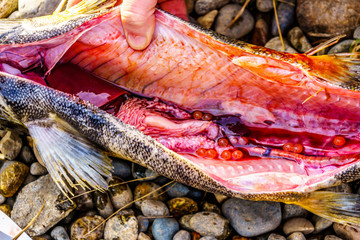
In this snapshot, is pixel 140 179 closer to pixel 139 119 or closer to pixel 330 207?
pixel 139 119

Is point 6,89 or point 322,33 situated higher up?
point 6,89

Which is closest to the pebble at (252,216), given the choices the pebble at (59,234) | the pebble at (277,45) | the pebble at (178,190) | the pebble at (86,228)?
the pebble at (178,190)

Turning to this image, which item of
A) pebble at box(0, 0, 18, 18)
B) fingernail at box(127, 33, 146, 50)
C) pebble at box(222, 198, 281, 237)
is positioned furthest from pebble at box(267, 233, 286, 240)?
pebble at box(0, 0, 18, 18)

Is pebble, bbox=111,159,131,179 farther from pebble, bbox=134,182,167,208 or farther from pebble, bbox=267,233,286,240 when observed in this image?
pebble, bbox=267,233,286,240

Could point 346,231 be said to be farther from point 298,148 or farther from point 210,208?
point 210,208

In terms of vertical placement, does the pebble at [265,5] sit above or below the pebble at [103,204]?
above

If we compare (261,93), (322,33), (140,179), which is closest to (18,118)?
(140,179)

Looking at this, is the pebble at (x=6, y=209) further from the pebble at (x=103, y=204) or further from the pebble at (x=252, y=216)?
the pebble at (x=252, y=216)
